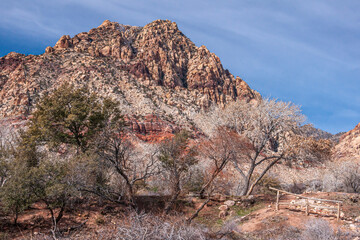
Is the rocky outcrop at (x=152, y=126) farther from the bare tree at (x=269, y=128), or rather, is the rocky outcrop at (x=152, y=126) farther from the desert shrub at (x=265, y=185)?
the bare tree at (x=269, y=128)

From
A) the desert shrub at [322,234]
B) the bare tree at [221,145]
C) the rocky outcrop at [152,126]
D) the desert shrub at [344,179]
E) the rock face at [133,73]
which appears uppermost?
the rock face at [133,73]

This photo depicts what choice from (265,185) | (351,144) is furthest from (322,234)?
(351,144)

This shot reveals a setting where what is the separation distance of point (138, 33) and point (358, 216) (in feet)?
335

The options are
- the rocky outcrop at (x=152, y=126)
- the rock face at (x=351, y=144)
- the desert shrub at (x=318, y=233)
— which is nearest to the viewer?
the desert shrub at (x=318, y=233)

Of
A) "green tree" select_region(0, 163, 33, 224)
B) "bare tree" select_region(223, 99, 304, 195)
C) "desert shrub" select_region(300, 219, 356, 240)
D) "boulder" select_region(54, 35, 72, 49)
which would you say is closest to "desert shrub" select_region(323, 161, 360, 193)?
"bare tree" select_region(223, 99, 304, 195)

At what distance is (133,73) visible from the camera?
7725cm

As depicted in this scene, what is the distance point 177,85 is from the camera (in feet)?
281

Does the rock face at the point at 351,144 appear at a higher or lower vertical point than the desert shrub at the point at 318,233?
higher

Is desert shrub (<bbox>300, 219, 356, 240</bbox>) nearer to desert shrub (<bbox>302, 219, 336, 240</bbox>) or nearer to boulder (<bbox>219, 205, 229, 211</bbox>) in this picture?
desert shrub (<bbox>302, 219, 336, 240</bbox>)

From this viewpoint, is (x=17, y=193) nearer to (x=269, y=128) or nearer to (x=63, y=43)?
(x=269, y=128)

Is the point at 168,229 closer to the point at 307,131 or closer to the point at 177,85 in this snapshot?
the point at 307,131

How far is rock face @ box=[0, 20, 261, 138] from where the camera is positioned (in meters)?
61.4

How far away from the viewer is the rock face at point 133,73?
61.4m

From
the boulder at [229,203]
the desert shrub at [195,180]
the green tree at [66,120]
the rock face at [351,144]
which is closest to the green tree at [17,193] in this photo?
the green tree at [66,120]
